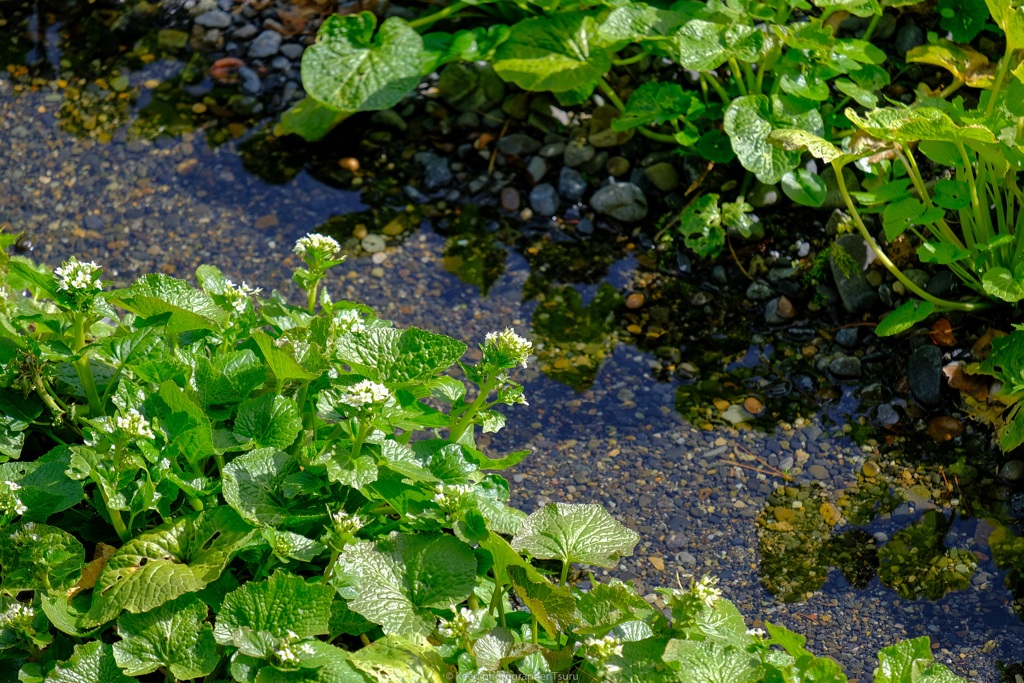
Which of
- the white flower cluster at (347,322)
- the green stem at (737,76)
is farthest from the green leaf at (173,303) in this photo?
the green stem at (737,76)

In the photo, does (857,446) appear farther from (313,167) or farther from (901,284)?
A: (313,167)

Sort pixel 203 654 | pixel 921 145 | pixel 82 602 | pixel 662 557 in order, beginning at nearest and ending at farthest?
pixel 203 654 < pixel 82 602 < pixel 662 557 < pixel 921 145

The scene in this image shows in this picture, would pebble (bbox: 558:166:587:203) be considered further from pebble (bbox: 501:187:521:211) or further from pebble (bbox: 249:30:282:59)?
pebble (bbox: 249:30:282:59)

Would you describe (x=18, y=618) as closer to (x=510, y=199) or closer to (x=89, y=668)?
(x=89, y=668)

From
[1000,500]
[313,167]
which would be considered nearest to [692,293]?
[1000,500]

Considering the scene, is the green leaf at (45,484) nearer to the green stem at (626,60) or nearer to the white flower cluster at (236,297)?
the white flower cluster at (236,297)

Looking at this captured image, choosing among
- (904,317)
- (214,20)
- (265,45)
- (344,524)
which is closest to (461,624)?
(344,524)
